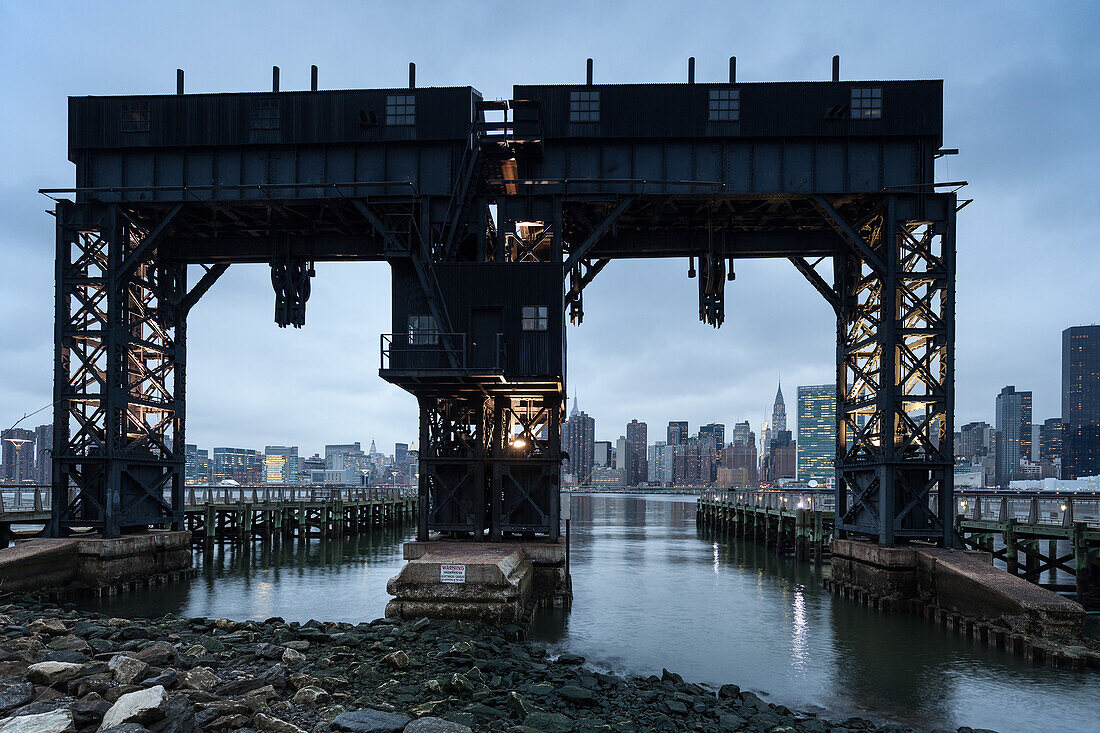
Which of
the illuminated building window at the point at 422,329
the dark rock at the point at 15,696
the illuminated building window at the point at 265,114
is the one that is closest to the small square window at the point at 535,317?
the illuminated building window at the point at 422,329

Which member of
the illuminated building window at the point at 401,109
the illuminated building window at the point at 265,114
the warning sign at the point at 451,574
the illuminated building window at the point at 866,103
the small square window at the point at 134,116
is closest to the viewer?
the warning sign at the point at 451,574

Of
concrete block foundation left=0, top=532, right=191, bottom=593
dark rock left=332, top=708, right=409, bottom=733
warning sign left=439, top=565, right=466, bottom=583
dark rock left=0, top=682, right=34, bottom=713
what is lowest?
concrete block foundation left=0, top=532, right=191, bottom=593

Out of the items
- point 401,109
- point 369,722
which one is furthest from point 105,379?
point 369,722

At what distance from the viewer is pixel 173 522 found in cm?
3103

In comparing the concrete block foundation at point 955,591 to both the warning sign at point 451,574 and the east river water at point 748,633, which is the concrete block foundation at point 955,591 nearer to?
the east river water at point 748,633

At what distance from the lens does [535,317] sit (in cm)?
2541

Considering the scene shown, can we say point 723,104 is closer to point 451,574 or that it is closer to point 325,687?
point 451,574

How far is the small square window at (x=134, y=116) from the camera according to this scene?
1123 inches

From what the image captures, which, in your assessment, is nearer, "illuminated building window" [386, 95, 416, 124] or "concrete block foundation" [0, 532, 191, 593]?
"concrete block foundation" [0, 532, 191, 593]

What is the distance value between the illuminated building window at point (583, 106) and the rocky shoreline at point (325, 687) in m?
18.7

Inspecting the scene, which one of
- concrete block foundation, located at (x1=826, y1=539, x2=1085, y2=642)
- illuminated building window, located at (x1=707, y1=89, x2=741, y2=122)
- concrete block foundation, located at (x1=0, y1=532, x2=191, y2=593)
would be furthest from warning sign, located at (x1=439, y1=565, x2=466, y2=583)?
illuminated building window, located at (x1=707, y1=89, x2=741, y2=122)

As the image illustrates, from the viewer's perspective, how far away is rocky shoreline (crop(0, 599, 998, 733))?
10.2 metres

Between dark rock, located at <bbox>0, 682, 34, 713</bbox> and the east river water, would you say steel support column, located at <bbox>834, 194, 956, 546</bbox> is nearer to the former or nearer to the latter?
the east river water

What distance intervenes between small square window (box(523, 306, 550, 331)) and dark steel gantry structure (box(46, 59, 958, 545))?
79mm
